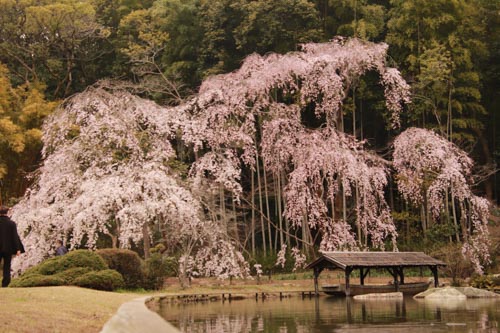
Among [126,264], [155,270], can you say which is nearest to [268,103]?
[155,270]

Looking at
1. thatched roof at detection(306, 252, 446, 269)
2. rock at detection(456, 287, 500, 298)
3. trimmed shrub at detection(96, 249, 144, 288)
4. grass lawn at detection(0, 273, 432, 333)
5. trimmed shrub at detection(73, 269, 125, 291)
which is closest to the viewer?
grass lawn at detection(0, 273, 432, 333)

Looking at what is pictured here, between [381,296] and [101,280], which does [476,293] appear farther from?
[101,280]

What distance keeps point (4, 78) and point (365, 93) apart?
56.5ft

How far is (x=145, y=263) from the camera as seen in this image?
20.5 m

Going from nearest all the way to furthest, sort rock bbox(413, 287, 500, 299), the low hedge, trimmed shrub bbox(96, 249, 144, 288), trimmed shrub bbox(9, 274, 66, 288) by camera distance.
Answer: trimmed shrub bbox(9, 274, 66, 288)
the low hedge
rock bbox(413, 287, 500, 299)
trimmed shrub bbox(96, 249, 144, 288)

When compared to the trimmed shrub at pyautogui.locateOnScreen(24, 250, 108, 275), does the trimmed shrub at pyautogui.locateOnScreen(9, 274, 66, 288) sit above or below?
below

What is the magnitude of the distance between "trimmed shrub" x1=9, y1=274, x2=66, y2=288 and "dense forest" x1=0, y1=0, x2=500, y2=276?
184 inches

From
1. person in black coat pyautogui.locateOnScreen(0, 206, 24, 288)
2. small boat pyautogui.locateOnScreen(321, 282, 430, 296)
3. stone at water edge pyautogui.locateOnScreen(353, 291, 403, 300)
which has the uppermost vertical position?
person in black coat pyautogui.locateOnScreen(0, 206, 24, 288)

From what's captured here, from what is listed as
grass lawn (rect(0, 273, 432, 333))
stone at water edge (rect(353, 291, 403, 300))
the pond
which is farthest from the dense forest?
grass lawn (rect(0, 273, 432, 333))

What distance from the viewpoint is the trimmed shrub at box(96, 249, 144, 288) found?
63.3 feet

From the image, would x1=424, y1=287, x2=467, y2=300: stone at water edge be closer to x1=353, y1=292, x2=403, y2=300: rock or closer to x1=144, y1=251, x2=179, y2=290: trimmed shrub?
x1=353, y1=292, x2=403, y2=300: rock

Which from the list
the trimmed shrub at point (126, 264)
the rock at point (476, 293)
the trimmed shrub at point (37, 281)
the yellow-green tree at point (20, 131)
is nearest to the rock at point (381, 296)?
the rock at point (476, 293)

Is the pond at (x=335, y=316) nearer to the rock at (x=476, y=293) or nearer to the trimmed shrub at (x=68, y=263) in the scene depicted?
the rock at (x=476, y=293)

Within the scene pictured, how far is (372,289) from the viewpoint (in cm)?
2097
